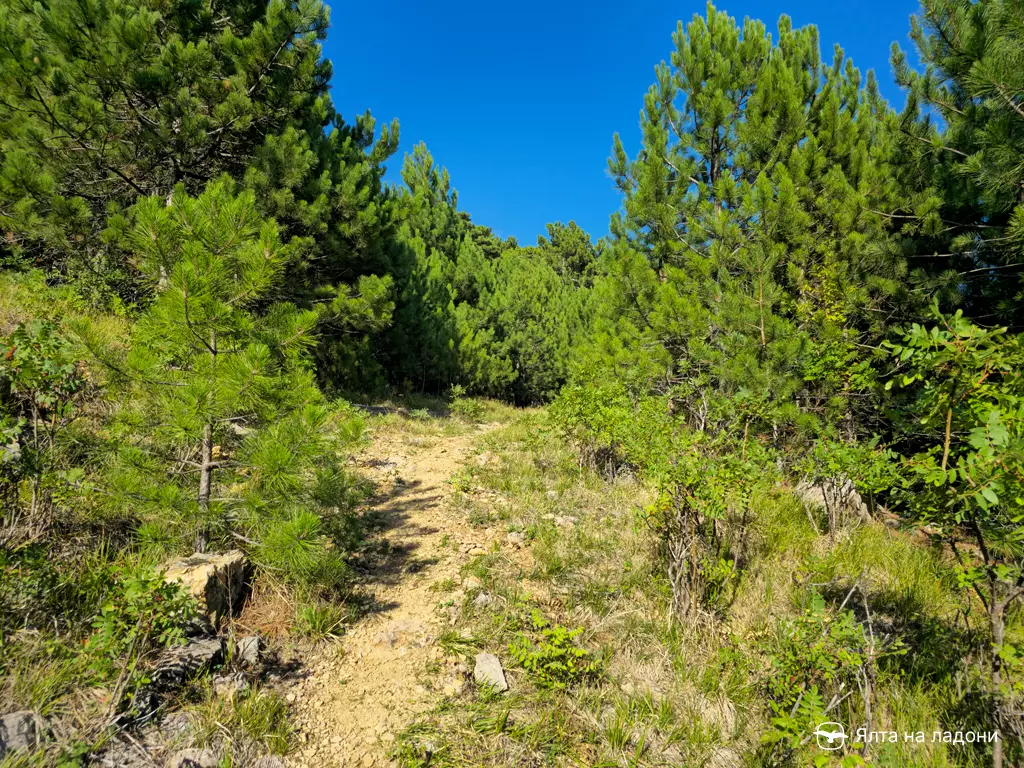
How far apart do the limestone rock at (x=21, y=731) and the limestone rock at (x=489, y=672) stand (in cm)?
207

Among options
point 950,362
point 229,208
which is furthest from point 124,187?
point 950,362

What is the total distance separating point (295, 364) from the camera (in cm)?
342

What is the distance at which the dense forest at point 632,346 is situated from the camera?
7.72ft

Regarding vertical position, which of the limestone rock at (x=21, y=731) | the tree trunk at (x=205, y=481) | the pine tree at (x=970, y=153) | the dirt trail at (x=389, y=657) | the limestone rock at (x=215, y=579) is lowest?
the dirt trail at (x=389, y=657)

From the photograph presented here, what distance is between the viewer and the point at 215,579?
3.02 metres

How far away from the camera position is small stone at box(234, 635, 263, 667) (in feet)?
9.31

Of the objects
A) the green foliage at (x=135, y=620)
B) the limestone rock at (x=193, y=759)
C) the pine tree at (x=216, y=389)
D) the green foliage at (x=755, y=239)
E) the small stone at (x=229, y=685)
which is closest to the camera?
the limestone rock at (x=193, y=759)

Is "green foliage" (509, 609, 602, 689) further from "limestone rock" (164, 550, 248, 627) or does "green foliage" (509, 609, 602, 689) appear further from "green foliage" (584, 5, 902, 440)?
"green foliage" (584, 5, 902, 440)

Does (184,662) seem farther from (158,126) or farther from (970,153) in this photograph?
(970,153)

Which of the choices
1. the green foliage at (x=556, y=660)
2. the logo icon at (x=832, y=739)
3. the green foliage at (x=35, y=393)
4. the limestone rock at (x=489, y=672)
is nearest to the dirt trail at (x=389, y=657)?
the limestone rock at (x=489, y=672)

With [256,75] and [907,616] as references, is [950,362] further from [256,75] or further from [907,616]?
[256,75]

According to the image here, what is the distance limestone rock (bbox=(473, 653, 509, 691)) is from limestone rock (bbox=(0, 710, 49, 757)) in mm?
2072

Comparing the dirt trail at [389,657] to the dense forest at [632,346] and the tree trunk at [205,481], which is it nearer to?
the dense forest at [632,346]

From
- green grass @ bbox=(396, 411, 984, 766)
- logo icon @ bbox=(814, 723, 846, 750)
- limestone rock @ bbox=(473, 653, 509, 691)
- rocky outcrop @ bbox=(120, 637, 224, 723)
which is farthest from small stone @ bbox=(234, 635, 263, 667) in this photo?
logo icon @ bbox=(814, 723, 846, 750)
